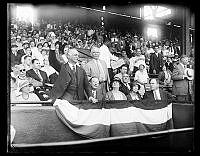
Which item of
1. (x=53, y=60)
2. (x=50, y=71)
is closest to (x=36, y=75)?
(x=50, y=71)

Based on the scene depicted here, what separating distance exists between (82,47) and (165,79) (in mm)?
1274

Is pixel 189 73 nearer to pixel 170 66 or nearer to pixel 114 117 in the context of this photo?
pixel 170 66

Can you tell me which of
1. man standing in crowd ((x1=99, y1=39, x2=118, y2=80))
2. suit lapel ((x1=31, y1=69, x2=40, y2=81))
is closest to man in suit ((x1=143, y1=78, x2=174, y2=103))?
man standing in crowd ((x1=99, y1=39, x2=118, y2=80))

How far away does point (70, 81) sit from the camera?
4.43 meters

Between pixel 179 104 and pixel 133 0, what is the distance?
1598 millimetres

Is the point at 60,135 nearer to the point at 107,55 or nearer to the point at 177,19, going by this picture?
the point at 107,55

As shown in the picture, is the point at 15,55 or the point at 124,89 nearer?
the point at 15,55

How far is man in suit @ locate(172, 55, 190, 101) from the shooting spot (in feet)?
14.6

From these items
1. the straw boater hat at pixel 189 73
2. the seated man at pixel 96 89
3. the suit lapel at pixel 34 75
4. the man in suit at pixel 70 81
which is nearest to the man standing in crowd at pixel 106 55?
the seated man at pixel 96 89

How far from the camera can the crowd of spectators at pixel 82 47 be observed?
428cm

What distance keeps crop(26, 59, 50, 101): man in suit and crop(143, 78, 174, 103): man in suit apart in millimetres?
1429

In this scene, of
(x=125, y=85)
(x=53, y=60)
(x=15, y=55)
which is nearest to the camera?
(x=15, y=55)

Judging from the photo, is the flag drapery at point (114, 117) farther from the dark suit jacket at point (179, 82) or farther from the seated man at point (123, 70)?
the seated man at point (123, 70)

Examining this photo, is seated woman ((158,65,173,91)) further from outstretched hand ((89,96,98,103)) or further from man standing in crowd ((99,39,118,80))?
outstretched hand ((89,96,98,103))
